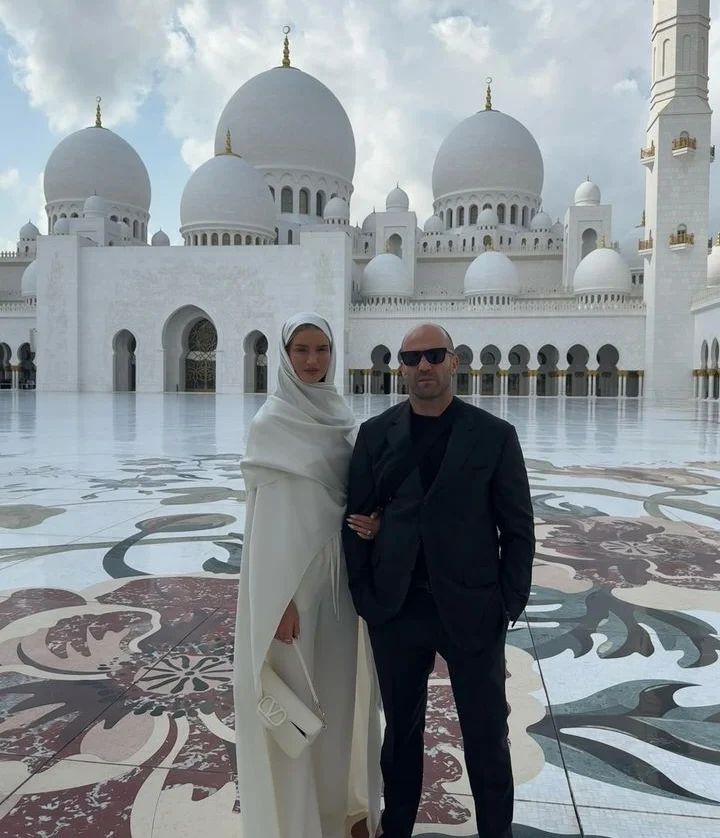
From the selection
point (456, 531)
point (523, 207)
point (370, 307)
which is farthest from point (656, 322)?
point (456, 531)

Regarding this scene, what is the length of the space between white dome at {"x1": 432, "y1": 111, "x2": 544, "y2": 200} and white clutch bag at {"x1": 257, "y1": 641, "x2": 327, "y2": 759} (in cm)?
2626

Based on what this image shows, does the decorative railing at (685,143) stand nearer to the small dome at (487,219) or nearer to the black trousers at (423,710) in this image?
the small dome at (487,219)

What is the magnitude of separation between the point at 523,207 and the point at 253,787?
26881 mm

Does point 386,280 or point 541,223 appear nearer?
point 386,280

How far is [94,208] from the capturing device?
2448 centimetres

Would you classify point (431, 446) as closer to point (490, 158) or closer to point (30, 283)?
point (490, 158)

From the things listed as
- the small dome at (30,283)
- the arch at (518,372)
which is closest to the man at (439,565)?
the arch at (518,372)

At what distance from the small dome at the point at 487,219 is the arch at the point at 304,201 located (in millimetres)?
5943

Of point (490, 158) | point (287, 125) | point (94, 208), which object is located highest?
point (287, 125)

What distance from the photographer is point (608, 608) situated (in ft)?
6.68

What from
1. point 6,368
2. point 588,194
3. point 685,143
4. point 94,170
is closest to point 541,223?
point 588,194

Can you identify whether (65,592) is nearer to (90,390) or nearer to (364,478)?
(364,478)

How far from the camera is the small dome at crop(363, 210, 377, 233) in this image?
2495 cm

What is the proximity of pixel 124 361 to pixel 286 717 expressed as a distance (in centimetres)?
2244
